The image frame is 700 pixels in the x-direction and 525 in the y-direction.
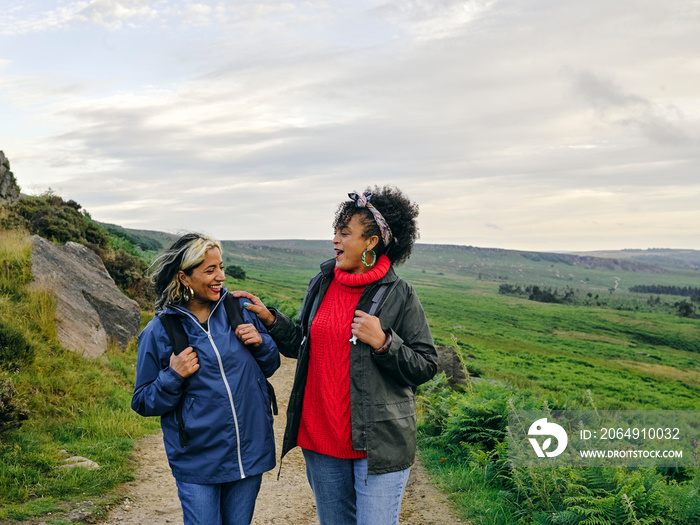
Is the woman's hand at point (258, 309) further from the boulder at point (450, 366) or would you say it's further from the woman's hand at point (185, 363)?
the boulder at point (450, 366)

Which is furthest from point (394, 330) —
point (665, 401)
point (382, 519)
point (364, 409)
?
point (665, 401)

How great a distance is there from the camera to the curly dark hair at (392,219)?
326cm

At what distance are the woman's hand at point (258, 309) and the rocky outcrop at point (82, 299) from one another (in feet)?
21.1

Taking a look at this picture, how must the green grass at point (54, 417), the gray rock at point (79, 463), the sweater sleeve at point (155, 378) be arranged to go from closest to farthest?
the sweater sleeve at point (155, 378) < the green grass at point (54, 417) < the gray rock at point (79, 463)

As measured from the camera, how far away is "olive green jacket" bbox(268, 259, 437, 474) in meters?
2.88

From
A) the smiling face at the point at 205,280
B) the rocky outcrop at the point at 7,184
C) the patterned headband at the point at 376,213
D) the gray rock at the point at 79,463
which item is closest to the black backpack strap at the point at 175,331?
the smiling face at the point at 205,280

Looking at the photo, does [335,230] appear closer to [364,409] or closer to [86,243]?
[364,409]

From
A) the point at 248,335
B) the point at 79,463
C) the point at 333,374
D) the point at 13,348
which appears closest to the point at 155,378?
the point at 248,335

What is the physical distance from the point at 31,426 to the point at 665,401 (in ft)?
138

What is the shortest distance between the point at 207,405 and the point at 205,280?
0.71 m

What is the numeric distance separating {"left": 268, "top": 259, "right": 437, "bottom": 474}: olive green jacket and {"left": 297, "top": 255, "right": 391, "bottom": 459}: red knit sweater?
0.06m

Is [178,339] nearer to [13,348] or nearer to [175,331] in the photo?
[175,331]

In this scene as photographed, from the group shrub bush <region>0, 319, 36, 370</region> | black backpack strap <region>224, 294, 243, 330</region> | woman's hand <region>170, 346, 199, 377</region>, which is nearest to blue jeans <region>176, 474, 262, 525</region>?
woman's hand <region>170, 346, 199, 377</region>

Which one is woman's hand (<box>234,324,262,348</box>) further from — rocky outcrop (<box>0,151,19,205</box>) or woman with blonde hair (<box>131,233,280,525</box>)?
rocky outcrop (<box>0,151,19,205</box>)
